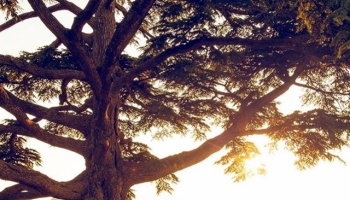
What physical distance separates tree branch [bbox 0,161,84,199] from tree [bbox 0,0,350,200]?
0.02m

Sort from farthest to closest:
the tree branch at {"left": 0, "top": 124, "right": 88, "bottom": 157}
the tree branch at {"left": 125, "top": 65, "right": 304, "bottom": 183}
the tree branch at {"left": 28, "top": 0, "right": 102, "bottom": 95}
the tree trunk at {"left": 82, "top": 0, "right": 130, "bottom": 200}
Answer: the tree branch at {"left": 125, "top": 65, "right": 304, "bottom": 183}
the tree branch at {"left": 0, "top": 124, "right": 88, "bottom": 157}
the tree trunk at {"left": 82, "top": 0, "right": 130, "bottom": 200}
the tree branch at {"left": 28, "top": 0, "right": 102, "bottom": 95}

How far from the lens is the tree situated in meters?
9.90

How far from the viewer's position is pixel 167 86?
11.9m

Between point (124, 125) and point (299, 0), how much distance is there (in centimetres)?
782

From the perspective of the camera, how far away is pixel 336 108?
12852mm

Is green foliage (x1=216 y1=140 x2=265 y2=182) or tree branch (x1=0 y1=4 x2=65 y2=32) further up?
tree branch (x1=0 y1=4 x2=65 y2=32)

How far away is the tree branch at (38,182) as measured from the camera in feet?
32.0

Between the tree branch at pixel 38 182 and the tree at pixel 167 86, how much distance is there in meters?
0.02

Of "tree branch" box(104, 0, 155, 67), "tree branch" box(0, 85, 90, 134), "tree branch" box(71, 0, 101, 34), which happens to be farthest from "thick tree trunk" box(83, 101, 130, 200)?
"tree branch" box(71, 0, 101, 34)

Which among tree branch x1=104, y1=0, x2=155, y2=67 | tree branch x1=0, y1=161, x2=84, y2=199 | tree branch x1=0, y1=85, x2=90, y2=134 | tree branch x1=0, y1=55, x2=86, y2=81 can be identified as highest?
tree branch x1=0, y1=55, x2=86, y2=81

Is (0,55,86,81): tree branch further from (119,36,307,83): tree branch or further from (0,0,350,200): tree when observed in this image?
(119,36,307,83): tree branch

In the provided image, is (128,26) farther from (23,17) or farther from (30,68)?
(23,17)

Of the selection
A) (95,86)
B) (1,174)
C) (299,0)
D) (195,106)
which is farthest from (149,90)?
(299,0)

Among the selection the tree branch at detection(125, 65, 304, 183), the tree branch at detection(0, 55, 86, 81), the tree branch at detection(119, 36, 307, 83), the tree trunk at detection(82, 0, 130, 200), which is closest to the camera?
the tree branch at detection(119, 36, 307, 83)
